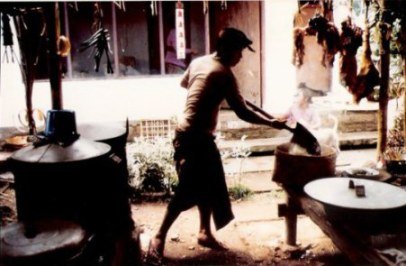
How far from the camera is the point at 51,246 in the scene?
2.78 metres

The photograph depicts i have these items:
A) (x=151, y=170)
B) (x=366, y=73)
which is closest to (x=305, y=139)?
(x=366, y=73)

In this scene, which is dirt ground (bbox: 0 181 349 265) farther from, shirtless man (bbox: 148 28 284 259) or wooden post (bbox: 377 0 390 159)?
wooden post (bbox: 377 0 390 159)

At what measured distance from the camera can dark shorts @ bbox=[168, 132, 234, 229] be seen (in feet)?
16.4

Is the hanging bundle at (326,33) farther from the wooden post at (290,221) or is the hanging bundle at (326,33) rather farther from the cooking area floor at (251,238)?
the cooking area floor at (251,238)

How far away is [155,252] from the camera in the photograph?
501cm

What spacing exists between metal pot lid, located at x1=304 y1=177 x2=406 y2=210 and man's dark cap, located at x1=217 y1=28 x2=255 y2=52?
1791 millimetres

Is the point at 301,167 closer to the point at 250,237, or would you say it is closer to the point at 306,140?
the point at 306,140

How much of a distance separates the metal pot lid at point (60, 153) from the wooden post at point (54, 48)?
1.35 metres

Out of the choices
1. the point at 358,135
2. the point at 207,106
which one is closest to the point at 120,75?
the point at 358,135

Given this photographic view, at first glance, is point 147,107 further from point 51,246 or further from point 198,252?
point 51,246

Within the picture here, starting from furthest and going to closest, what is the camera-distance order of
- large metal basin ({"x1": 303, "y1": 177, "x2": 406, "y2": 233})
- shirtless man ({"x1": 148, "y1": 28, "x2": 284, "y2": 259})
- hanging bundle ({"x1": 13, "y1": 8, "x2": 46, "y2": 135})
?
hanging bundle ({"x1": 13, "y1": 8, "x2": 46, "y2": 135})
shirtless man ({"x1": 148, "y1": 28, "x2": 284, "y2": 259})
large metal basin ({"x1": 303, "y1": 177, "x2": 406, "y2": 233})

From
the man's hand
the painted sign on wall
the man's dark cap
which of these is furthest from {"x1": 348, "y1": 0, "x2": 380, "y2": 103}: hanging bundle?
the painted sign on wall

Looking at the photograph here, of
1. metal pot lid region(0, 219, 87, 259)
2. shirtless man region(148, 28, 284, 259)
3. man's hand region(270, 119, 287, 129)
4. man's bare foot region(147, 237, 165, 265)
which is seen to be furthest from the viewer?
man's bare foot region(147, 237, 165, 265)

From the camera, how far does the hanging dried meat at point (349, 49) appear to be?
5.66m
